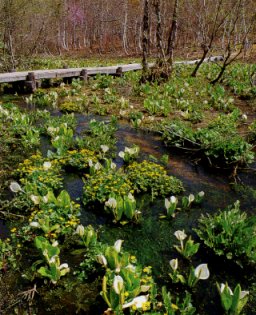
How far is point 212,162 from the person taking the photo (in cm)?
718

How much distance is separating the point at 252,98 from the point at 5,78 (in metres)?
9.32

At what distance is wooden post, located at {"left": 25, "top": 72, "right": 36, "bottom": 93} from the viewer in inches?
541

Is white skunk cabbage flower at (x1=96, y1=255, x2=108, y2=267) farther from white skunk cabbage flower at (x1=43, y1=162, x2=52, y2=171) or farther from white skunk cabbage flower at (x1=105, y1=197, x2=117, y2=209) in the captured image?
white skunk cabbage flower at (x1=43, y1=162, x2=52, y2=171)

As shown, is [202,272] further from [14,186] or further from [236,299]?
[14,186]

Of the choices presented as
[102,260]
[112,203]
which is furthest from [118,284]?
[112,203]

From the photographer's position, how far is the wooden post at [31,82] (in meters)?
13.8

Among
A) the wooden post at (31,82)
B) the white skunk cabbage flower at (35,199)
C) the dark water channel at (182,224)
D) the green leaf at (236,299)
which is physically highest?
the wooden post at (31,82)

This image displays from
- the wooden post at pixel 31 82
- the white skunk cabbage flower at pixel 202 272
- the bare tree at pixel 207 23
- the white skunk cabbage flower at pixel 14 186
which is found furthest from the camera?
the wooden post at pixel 31 82

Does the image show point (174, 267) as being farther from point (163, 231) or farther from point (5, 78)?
point (5, 78)

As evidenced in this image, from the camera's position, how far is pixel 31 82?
45.5 feet

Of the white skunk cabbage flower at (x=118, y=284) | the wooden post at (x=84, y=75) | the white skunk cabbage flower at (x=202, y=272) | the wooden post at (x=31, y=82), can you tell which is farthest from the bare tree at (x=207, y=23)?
the white skunk cabbage flower at (x=118, y=284)

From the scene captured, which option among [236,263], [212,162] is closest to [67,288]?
[236,263]

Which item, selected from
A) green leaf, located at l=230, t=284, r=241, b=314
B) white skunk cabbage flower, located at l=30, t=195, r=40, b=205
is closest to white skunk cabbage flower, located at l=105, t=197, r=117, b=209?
white skunk cabbage flower, located at l=30, t=195, r=40, b=205

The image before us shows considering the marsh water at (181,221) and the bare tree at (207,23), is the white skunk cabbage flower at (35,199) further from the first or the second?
the bare tree at (207,23)
